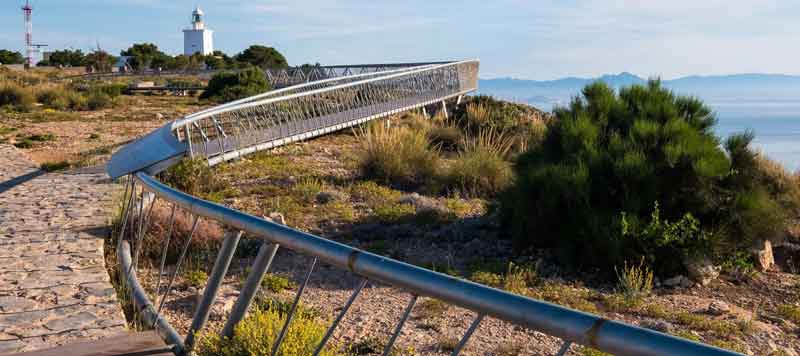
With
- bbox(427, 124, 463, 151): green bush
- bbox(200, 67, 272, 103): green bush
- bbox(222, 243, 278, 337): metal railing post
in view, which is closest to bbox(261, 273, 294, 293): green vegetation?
bbox(222, 243, 278, 337): metal railing post

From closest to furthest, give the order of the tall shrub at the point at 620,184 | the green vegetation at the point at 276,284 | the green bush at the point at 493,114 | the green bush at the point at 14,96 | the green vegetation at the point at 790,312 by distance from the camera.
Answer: the green vegetation at the point at 790,312 → the green vegetation at the point at 276,284 → the tall shrub at the point at 620,184 → the green bush at the point at 493,114 → the green bush at the point at 14,96

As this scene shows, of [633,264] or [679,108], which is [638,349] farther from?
[679,108]

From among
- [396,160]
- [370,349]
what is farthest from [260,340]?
[396,160]

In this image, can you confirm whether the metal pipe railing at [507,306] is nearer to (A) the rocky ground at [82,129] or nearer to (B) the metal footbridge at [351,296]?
(B) the metal footbridge at [351,296]

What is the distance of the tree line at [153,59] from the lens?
53991 millimetres

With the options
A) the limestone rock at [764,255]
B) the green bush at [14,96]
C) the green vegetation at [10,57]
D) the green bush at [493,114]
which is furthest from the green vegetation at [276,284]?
the green vegetation at [10,57]

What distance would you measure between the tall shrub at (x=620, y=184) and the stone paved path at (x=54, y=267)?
3.75 m

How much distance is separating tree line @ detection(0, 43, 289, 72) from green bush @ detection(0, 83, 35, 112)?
26.6m

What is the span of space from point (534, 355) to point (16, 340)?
108 inches

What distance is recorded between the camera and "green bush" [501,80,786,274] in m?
6.19

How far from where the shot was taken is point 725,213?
21.2ft

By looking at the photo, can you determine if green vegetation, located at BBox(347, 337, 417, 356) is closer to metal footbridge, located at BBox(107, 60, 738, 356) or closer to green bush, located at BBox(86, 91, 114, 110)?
metal footbridge, located at BBox(107, 60, 738, 356)

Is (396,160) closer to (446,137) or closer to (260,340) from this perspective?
(446,137)

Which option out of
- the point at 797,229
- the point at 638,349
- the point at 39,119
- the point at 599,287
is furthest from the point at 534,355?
the point at 39,119
